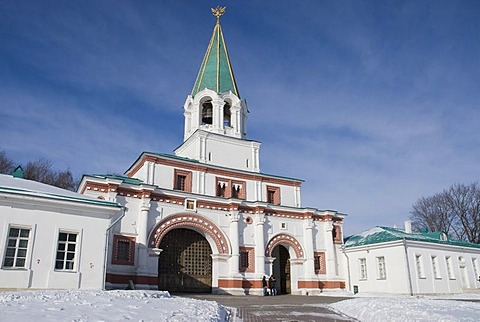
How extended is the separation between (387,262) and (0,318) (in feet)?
76.3

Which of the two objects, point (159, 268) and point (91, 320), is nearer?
point (91, 320)

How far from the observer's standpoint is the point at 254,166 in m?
27.9

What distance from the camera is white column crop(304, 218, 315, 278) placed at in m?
26.0

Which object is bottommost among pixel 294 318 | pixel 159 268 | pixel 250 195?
pixel 294 318

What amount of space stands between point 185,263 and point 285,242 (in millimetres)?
6883

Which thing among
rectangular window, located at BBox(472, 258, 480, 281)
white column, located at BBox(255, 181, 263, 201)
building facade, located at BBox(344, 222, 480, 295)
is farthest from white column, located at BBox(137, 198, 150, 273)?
rectangular window, located at BBox(472, 258, 480, 281)

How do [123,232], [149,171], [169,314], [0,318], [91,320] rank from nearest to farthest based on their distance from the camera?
[0,318] → [91,320] → [169,314] → [123,232] → [149,171]

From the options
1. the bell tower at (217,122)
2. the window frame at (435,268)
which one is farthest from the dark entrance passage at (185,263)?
the window frame at (435,268)

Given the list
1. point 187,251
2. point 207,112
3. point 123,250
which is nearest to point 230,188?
point 187,251

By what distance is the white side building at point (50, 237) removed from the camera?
13.4 metres

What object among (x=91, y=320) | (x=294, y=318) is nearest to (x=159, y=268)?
(x=294, y=318)

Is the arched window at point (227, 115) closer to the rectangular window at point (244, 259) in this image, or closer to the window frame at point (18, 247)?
the rectangular window at point (244, 259)

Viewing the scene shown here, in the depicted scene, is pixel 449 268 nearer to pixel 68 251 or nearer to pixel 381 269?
pixel 381 269

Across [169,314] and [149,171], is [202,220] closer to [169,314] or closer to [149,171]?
[149,171]
